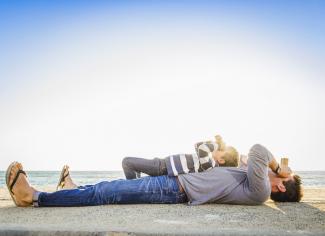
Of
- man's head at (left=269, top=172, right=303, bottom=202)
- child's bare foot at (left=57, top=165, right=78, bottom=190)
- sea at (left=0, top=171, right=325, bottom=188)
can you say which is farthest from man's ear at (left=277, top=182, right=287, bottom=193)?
sea at (left=0, top=171, right=325, bottom=188)

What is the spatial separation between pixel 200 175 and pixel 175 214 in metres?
0.70

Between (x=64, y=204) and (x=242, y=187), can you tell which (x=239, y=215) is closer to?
(x=242, y=187)

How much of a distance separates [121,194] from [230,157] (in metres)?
1.37

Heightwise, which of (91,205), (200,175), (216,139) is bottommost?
(91,205)

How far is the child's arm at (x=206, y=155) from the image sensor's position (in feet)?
11.5

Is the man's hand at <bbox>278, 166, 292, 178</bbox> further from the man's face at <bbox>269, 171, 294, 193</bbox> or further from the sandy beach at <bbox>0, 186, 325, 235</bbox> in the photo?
the sandy beach at <bbox>0, 186, 325, 235</bbox>

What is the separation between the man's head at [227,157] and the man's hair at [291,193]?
Answer: 59 centimetres

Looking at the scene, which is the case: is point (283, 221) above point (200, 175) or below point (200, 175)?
below

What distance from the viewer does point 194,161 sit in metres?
3.55

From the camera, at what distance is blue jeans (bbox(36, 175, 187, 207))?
3.33m

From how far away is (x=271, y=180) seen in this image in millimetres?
3646

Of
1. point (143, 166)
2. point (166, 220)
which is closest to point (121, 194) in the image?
point (143, 166)

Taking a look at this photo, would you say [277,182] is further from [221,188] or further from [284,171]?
[221,188]

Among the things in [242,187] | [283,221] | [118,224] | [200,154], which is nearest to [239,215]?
[283,221]
